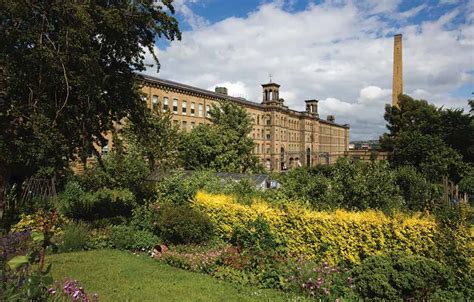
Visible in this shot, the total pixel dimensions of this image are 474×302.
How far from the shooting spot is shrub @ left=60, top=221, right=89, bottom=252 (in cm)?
1077

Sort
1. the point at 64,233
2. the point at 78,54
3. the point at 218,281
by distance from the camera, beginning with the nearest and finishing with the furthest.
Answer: the point at 218,281
the point at 78,54
the point at 64,233

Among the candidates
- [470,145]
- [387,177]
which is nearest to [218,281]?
[387,177]

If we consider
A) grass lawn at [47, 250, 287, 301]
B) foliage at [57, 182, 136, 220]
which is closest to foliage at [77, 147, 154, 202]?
foliage at [57, 182, 136, 220]

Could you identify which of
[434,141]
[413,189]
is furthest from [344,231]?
[434,141]

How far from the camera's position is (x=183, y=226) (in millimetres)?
11305

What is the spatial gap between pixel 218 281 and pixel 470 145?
34793mm

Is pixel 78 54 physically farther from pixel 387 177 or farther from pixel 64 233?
pixel 387 177

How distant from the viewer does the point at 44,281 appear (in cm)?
276

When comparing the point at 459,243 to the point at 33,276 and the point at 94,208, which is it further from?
the point at 94,208

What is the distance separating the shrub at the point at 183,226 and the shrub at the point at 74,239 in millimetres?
2523

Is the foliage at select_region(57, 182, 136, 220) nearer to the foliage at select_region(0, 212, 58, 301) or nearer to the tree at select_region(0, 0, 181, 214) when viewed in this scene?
the tree at select_region(0, 0, 181, 214)

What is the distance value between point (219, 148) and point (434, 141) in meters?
21.2

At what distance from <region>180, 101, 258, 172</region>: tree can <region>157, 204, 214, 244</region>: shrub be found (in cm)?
1867

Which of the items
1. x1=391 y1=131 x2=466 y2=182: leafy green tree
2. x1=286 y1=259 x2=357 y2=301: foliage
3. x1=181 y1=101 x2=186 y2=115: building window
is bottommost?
x1=286 y1=259 x2=357 y2=301: foliage
